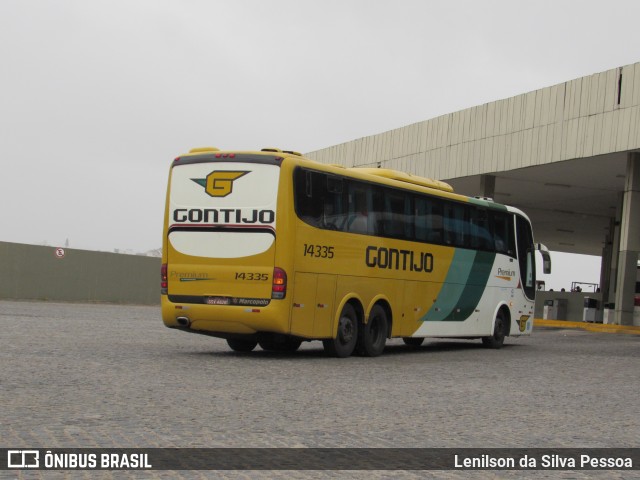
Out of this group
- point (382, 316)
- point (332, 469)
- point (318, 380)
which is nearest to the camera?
point (332, 469)

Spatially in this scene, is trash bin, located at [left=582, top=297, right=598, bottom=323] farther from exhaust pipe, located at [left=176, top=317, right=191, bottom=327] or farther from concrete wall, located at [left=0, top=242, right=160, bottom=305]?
exhaust pipe, located at [left=176, top=317, right=191, bottom=327]

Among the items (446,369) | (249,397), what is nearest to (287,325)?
(446,369)

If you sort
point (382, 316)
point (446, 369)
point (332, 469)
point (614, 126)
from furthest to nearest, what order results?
point (614, 126) → point (382, 316) → point (446, 369) → point (332, 469)

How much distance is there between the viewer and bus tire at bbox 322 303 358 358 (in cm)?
1781

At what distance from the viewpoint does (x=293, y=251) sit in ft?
54.2

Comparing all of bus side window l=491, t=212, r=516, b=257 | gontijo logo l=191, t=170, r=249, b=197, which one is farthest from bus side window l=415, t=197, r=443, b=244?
gontijo logo l=191, t=170, r=249, b=197

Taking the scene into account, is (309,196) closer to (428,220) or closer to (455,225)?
(428,220)

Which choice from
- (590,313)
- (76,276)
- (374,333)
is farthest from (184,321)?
(590,313)

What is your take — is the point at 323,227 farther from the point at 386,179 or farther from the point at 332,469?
the point at 332,469

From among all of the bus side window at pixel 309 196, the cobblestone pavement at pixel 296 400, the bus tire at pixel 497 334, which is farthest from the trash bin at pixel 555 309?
the bus side window at pixel 309 196

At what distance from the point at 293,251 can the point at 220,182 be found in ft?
5.57

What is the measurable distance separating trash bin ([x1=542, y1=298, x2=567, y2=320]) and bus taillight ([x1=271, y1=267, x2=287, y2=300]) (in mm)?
34042

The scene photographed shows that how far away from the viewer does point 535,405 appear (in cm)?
1158

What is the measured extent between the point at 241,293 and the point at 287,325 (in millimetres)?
893
